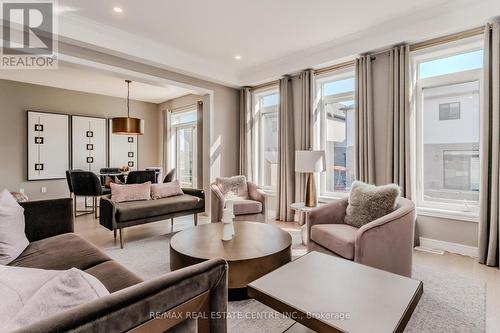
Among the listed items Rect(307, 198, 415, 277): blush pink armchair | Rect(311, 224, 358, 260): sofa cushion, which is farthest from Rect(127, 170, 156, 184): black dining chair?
Rect(307, 198, 415, 277): blush pink armchair

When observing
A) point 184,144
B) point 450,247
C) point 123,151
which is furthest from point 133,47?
point 450,247

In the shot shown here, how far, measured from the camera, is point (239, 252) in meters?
2.17

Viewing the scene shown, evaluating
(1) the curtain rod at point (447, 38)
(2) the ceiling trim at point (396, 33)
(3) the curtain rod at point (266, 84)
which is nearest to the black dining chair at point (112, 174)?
(3) the curtain rod at point (266, 84)

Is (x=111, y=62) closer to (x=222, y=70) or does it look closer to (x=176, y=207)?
(x=222, y=70)

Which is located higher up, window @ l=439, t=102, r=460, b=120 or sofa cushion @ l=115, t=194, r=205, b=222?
window @ l=439, t=102, r=460, b=120

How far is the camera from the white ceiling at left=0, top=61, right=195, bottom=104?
514 centimetres

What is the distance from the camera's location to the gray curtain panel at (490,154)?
2799 mm

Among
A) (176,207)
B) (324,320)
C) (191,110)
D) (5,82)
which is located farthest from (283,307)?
(5,82)

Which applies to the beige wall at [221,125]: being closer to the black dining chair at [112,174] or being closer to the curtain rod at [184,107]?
the curtain rod at [184,107]

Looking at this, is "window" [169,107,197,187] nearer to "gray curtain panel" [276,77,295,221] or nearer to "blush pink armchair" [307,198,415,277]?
"gray curtain panel" [276,77,295,221]

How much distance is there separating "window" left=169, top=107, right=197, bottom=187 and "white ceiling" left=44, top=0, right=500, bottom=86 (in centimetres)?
258

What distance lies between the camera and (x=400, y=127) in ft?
11.3

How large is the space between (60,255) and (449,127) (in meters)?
4.41

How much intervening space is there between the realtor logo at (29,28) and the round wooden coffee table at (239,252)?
301cm
